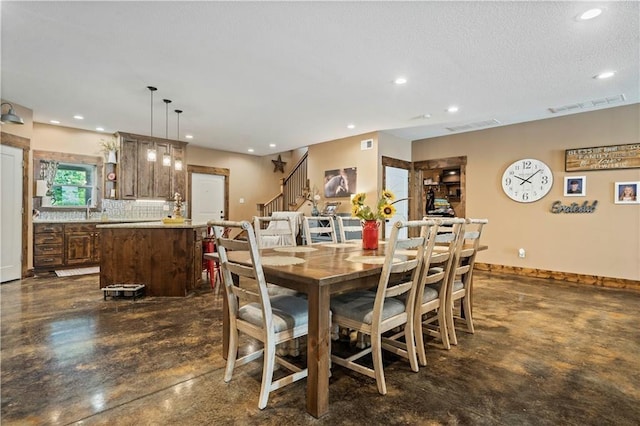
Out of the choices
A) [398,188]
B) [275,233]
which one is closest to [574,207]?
[398,188]

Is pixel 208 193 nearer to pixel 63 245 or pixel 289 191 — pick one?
pixel 289 191

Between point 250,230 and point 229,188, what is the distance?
23.0 ft

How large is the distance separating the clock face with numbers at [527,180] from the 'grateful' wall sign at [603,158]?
324mm

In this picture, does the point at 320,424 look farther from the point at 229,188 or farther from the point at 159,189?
the point at 229,188

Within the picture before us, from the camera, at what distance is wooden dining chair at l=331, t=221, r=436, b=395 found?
1819 millimetres

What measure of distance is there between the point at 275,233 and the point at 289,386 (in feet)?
4.89

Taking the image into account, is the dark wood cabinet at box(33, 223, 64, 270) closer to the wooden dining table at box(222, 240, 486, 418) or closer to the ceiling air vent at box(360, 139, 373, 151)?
the wooden dining table at box(222, 240, 486, 418)

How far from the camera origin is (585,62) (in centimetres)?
315

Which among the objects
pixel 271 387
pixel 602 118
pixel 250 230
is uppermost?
pixel 602 118

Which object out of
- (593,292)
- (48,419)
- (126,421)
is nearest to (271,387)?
(126,421)

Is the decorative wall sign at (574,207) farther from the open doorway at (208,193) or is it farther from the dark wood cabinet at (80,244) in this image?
the dark wood cabinet at (80,244)

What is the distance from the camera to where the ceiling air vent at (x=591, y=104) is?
430cm

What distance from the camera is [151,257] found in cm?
403

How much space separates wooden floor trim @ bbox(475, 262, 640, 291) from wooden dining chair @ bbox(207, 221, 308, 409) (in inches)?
199
